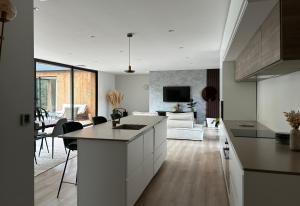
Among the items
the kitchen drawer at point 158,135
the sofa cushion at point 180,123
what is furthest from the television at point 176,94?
the kitchen drawer at point 158,135

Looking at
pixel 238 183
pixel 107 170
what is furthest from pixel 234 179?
pixel 107 170

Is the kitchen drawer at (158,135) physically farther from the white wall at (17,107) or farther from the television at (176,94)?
the television at (176,94)

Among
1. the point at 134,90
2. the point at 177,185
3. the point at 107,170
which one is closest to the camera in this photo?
the point at 107,170

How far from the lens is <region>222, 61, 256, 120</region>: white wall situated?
430cm

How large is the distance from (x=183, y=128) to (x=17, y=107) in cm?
531

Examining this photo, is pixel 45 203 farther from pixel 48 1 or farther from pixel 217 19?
pixel 217 19

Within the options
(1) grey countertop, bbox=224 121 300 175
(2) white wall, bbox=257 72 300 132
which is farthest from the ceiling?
(1) grey countertop, bbox=224 121 300 175

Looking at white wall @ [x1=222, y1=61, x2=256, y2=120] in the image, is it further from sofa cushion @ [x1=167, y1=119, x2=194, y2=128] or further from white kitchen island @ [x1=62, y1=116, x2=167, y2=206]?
white kitchen island @ [x1=62, y1=116, x2=167, y2=206]

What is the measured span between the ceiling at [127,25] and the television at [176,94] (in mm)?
4664

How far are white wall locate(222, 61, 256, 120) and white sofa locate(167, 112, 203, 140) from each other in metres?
2.33

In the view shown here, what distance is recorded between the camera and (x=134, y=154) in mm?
2639

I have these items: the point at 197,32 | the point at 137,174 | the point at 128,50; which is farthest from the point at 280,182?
the point at 128,50

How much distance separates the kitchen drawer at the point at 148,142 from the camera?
3125 mm

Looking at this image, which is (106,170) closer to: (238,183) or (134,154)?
(134,154)
